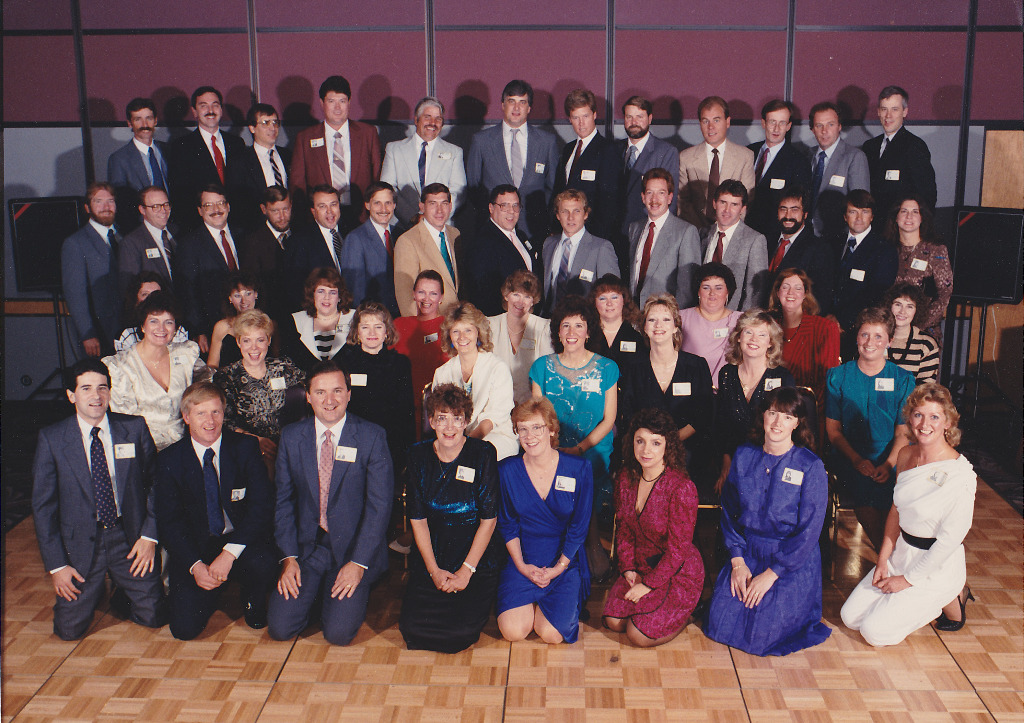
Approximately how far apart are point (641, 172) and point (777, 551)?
273cm

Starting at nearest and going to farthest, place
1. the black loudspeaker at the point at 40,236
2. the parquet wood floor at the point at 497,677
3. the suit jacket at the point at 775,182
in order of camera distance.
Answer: the parquet wood floor at the point at 497,677 → the suit jacket at the point at 775,182 → the black loudspeaker at the point at 40,236

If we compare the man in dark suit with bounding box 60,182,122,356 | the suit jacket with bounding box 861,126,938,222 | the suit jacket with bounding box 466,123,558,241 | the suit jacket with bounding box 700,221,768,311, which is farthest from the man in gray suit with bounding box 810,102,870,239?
the man in dark suit with bounding box 60,182,122,356

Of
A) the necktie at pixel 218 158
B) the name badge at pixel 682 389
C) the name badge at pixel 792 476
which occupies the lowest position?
the name badge at pixel 792 476

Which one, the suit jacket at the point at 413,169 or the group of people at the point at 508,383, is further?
the suit jacket at the point at 413,169

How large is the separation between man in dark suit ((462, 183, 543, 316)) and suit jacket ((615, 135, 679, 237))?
→ 2.47ft

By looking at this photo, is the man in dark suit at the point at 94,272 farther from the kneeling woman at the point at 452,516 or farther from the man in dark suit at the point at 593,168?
the man in dark suit at the point at 593,168

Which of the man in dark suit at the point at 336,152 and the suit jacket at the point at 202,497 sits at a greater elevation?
the man in dark suit at the point at 336,152

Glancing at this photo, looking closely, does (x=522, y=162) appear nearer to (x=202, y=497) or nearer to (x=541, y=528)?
(x=541, y=528)

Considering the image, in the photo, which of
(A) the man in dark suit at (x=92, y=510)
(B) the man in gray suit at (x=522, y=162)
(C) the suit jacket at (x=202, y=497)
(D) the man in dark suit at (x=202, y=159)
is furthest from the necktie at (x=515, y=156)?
(A) the man in dark suit at (x=92, y=510)

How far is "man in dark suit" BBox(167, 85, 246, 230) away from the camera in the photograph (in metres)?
5.53

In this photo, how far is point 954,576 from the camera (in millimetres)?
3643

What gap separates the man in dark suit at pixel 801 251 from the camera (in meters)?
4.94

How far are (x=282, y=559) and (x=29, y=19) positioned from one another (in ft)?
16.8

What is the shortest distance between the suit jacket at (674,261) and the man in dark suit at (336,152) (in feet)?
6.41
